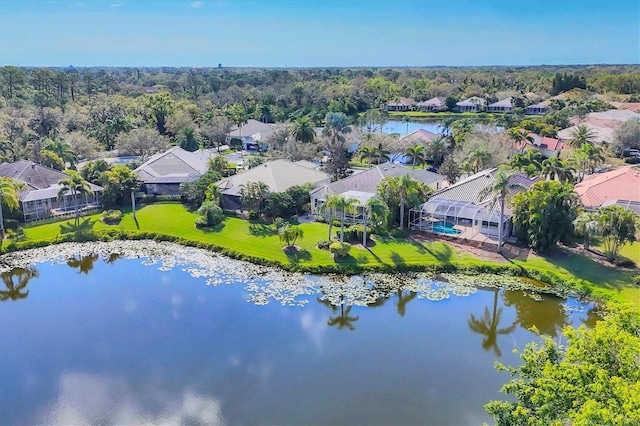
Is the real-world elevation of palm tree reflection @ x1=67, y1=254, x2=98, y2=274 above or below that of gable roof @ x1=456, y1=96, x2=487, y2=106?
below

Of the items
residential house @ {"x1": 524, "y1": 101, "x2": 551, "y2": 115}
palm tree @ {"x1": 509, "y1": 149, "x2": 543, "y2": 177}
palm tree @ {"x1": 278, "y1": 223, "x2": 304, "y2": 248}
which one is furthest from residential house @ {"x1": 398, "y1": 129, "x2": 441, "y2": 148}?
residential house @ {"x1": 524, "y1": 101, "x2": 551, "y2": 115}

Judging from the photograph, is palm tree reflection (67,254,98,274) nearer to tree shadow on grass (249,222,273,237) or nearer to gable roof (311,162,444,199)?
tree shadow on grass (249,222,273,237)

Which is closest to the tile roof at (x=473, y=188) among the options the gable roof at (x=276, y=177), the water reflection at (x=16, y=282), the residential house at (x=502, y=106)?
the gable roof at (x=276, y=177)

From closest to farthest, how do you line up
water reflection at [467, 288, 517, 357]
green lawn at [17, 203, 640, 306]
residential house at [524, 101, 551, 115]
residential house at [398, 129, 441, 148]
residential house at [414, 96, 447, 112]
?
water reflection at [467, 288, 517, 357]
green lawn at [17, 203, 640, 306]
residential house at [398, 129, 441, 148]
residential house at [524, 101, 551, 115]
residential house at [414, 96, 447, 112]

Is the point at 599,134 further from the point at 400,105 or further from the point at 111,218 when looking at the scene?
the point at 111,218

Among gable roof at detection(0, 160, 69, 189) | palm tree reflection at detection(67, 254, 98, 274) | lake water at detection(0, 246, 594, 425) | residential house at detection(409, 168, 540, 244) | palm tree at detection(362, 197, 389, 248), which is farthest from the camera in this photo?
gable roof at detection(0, 160, 69, 189)

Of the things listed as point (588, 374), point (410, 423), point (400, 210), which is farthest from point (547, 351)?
point (400, 210)
